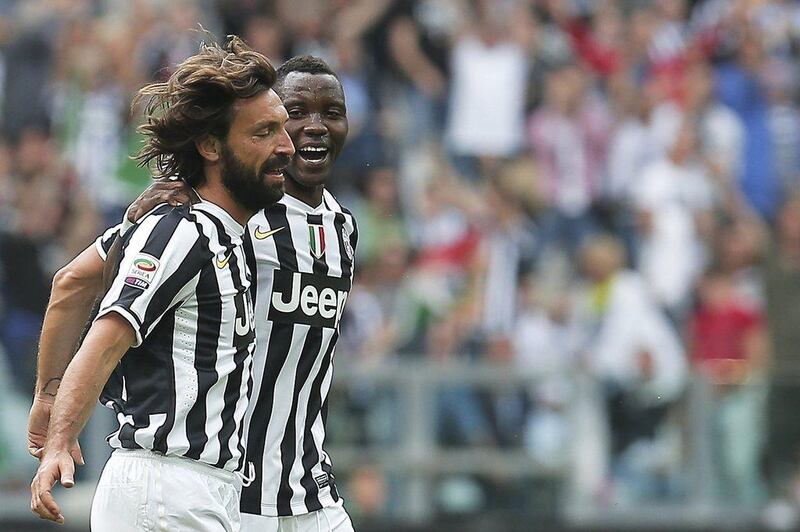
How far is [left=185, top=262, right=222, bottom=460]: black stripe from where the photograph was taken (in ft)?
13.8

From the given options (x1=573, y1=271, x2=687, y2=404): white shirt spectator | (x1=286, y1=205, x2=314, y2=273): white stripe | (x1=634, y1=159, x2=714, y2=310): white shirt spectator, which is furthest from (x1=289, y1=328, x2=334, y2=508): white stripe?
(x1=634, y1=159, x2=714, y2=310): white shirt spectator

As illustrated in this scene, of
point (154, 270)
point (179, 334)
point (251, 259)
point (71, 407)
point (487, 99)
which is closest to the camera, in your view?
point (71, 407)

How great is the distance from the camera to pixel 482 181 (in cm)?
1160

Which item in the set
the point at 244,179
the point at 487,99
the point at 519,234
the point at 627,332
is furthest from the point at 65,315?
the point at 487,99

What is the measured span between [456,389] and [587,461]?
3.06ft

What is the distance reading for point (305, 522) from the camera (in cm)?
494

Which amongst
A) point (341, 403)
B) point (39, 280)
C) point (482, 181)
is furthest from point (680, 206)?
point (39, 280)

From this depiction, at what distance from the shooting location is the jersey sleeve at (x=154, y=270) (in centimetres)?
407

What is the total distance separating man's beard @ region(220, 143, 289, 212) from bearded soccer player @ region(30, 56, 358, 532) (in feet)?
1.71

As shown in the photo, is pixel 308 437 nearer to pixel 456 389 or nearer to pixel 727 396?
pixel 456 389

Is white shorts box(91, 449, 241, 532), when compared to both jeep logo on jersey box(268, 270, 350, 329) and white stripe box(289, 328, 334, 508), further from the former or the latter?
jeep logo on jersey box(268, 270, 350, 329)

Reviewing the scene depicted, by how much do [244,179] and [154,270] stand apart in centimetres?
40

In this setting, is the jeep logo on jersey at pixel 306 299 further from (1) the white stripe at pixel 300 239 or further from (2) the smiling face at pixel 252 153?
(2) the smiling face at pixel 252 153

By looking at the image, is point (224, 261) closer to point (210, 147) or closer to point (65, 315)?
point (210, 147)
